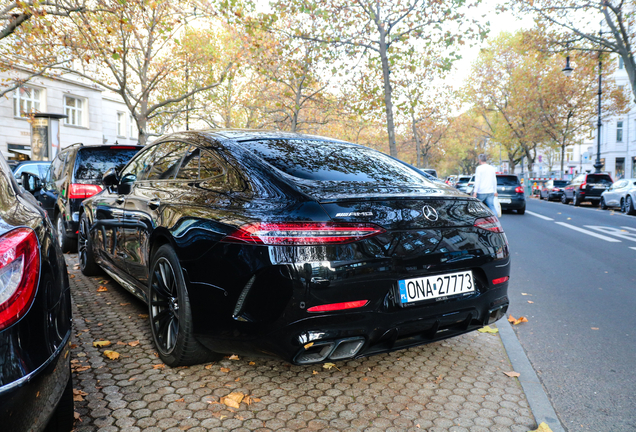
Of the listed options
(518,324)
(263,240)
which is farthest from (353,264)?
(518,324)

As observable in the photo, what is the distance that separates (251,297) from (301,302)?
30 centimetres

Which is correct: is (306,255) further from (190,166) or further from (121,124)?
(121,124)

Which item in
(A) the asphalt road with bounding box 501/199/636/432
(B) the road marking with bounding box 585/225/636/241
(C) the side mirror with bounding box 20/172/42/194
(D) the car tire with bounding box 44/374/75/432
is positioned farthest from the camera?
(B) the road marking with bounding box 585/225/636/241

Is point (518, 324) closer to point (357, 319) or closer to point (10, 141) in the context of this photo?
point (357, 319)

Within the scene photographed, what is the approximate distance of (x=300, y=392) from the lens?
3086 mm

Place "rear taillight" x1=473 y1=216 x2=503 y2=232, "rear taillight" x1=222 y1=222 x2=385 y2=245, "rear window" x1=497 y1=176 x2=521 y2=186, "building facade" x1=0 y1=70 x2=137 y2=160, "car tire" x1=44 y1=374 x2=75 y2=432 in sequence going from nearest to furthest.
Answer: "car tire" x1=44 y1=374 x2=75 y2=432 < "rear taillight" x1=222 y1=222 x2=385 y2=245 < "rear taillight" x1=473 y1=216 x2=503 y2=232 < "rear window" x1=497 y1=176 x2=521 y2=186 < "building facade" x1=0 y1=70 x2=137 y2=160

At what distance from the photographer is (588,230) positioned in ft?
41.1

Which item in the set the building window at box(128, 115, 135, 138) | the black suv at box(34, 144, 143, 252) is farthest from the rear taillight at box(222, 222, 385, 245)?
the building window at box(128, 115, 135, 138)

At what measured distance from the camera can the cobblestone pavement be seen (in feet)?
8.82

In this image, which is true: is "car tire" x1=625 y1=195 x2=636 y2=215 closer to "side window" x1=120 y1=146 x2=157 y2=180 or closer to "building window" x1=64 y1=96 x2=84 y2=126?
"side window" x1=120 y1=146 x2=157 y2=180

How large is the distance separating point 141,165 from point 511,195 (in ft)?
54.0

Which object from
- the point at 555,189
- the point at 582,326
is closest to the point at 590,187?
the point at 555,189

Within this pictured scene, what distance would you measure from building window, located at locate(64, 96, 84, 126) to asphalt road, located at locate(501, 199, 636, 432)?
2985 centimetres

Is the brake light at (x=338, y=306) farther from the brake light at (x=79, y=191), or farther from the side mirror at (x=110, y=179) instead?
the brake light at (x=79, y=191)
